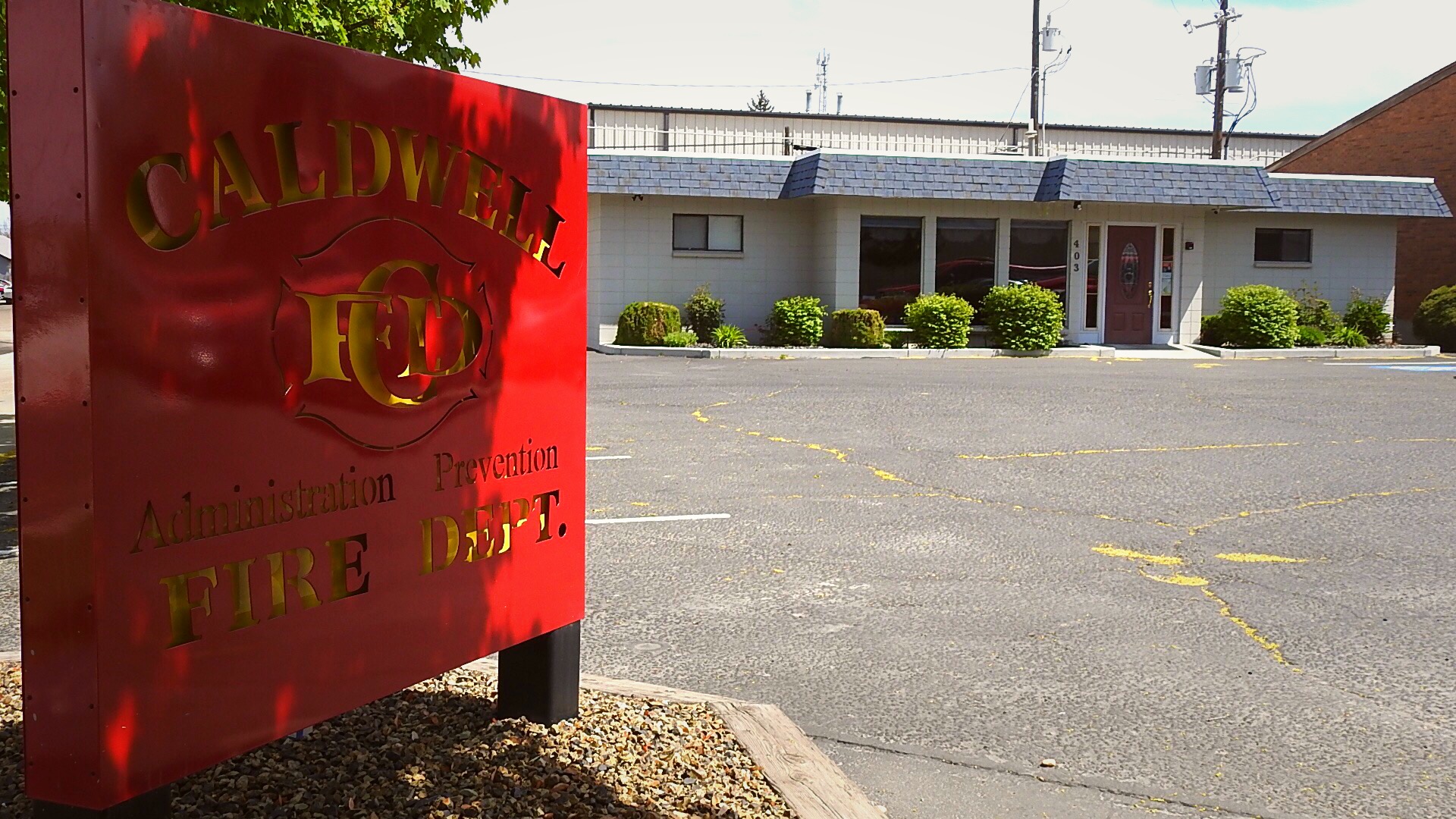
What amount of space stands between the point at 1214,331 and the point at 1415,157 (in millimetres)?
10996

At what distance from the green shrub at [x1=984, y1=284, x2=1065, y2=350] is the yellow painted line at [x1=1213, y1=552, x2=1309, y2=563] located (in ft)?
60.9

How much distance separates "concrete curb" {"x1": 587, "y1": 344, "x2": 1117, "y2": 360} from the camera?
80.7ft

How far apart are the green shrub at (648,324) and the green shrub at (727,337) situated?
2.82ft

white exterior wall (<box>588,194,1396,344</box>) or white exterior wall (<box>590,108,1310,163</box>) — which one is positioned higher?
white exterior wall (<box>590,108,1310,163</box>)

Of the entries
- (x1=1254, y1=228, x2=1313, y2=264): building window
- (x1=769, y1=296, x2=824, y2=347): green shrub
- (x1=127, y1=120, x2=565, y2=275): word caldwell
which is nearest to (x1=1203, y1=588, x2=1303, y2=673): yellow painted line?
(x1=127, y1=120, x2=565, y2=275): word caldwell

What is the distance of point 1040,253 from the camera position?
93.7ft

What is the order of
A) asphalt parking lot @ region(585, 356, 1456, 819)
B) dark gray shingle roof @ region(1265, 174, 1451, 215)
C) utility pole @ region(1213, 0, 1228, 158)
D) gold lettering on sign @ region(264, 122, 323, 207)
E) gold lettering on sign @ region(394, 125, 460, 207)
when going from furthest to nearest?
utility pole @ region(1213, 0, 1228, 158) → dark gray shingle roof @ region(1265, 174, 1451, 215) → asphalt parking lot @ region(585, 356, 1456, 819) → gold lettering on sign @ region(394, 125, 460, 207) → gold lettering on sign @ region(264, 122, 323, 207)

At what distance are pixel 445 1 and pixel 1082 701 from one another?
201 inches

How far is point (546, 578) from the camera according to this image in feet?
13.8

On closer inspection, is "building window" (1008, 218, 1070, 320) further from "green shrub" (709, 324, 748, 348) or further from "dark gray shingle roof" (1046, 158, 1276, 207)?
"green shrub" (709, 324, 748, 348)

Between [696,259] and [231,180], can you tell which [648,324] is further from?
[231,180]

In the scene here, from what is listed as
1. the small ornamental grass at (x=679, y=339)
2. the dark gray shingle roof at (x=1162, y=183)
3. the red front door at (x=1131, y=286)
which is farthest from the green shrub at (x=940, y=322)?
the red front door at (x=1131, y=286)

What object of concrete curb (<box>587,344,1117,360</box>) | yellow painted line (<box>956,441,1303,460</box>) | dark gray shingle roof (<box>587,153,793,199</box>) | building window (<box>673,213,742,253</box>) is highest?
dark gray shingle roof (<box>587,153,793,199</box>)

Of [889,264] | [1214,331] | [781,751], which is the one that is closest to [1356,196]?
[1214,331]
